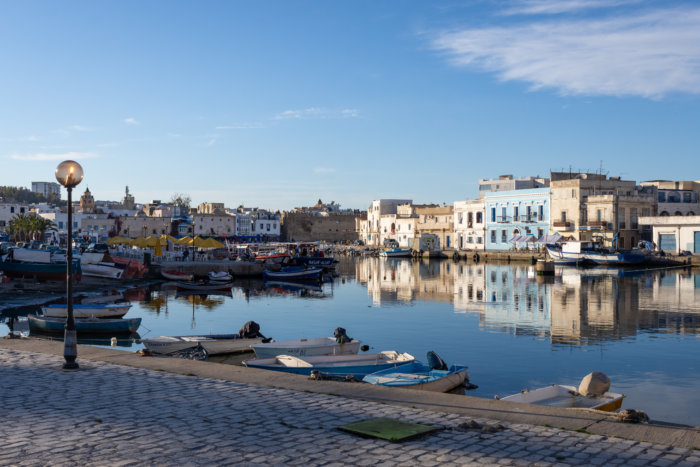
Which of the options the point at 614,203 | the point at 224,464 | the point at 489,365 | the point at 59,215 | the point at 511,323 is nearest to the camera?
the point at 224,464

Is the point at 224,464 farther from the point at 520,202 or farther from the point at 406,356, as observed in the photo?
the point at 520,202

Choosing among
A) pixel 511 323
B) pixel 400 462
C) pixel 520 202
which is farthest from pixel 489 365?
pixel 520 202

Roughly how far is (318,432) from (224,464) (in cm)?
153

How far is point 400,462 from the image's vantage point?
6.91 meters

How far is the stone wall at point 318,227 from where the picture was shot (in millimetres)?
131125

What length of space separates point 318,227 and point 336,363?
11614cm

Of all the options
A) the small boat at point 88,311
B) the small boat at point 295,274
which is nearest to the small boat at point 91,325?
the small boat at point 88,311

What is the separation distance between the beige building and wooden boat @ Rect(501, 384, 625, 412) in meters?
62.8

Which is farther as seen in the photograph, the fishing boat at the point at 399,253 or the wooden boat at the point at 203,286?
the fishing boat at the point at 399,253

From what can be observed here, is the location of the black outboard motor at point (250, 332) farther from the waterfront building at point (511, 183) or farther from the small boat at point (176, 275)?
the waterfront building at point (511, 183)

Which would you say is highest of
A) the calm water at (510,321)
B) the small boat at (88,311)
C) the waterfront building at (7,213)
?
the waterfront building at (7,213)

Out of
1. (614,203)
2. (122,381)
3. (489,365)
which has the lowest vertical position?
(489,365)

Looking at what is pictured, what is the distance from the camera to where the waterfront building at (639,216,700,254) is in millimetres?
68500

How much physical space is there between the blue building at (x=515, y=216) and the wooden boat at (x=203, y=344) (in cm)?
6117
